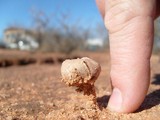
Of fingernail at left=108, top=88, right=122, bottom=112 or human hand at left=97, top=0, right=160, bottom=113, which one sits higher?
human hand at left=97, top=0, right=160, bottom=113

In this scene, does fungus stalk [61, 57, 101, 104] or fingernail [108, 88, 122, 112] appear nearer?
fungus stalk [61, 57, 101, 104]

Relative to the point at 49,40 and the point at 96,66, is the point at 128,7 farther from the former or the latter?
the point at 49,40

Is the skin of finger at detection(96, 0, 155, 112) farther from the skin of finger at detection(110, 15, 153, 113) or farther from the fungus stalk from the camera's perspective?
the fungus stalk

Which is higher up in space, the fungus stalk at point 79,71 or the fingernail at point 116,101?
the fungus stalk at point 79,71

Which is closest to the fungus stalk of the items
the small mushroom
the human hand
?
the small mushroom

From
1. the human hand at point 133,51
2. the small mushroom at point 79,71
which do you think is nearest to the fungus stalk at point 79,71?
the small mushroom at point 79,71

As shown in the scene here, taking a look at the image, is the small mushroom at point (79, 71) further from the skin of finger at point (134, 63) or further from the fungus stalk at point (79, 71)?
the skin of finger at point (134, 63)

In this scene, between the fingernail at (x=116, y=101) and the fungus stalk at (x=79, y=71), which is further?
the fingernail at (x=116, y=101)

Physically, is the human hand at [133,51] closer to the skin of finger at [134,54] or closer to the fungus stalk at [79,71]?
the skin of finger at [134,54]

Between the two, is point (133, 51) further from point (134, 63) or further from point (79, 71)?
point (79, 71)
